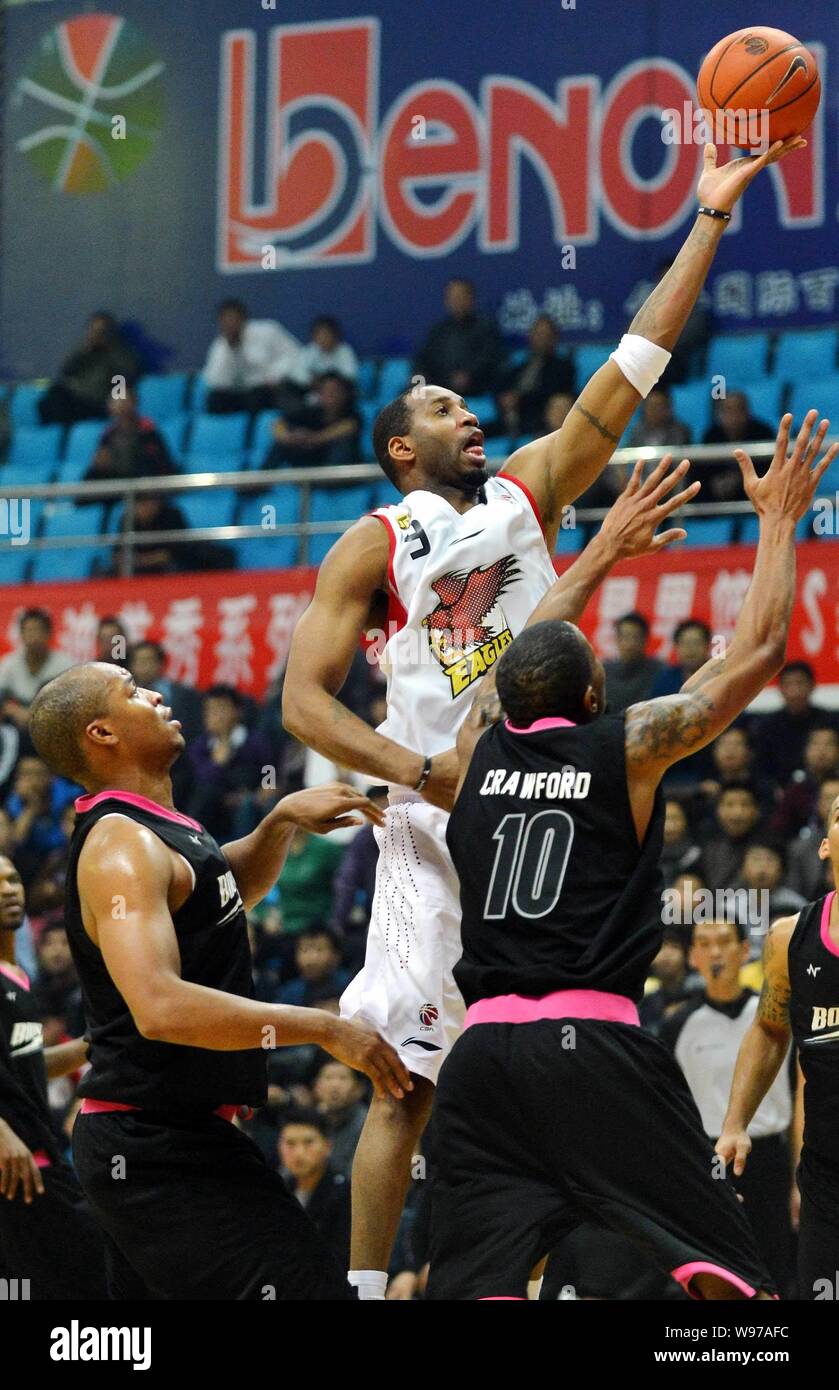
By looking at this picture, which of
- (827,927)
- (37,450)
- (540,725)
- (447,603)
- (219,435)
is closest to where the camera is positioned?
(540,725)

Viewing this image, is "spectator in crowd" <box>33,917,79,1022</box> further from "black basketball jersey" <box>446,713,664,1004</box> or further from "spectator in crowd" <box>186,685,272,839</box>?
"black basketball jersey" <box>446,713,664,1004</box>

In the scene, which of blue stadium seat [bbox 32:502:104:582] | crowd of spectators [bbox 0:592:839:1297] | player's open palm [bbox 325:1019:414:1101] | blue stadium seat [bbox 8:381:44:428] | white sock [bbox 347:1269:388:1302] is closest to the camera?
player's open palm [bbox 325:1019:414:1101]

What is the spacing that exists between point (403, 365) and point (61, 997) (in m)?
5.79

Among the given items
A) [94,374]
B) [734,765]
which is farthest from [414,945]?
[94,374]

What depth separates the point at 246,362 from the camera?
1473 cm

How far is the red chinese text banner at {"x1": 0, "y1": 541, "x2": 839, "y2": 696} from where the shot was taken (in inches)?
432

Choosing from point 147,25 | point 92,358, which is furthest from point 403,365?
point 147,25

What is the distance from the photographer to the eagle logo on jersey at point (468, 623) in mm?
5559

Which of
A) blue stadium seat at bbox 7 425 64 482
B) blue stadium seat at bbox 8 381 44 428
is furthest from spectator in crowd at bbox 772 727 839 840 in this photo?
blue stadium seat at bbox 8 381 44 428

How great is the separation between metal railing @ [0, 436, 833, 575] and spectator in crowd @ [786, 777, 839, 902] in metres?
2.06

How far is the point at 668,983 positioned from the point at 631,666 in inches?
81.0

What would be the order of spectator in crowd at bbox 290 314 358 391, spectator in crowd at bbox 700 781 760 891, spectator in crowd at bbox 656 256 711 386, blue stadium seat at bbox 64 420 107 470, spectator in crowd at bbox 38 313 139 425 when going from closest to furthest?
spectator in crowd at bbox 700 781 760 891 → spectator in crowd at bbox 656 256 711 386 → spectator in crowd at bbox 290 314 358 391 → blue stadium seat at bbox 64 420 107 470 → spectator in crowd at bbox 38 313 139 425

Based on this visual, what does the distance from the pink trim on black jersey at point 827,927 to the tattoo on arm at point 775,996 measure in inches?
6.8

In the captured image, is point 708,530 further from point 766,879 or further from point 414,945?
point 414,945
